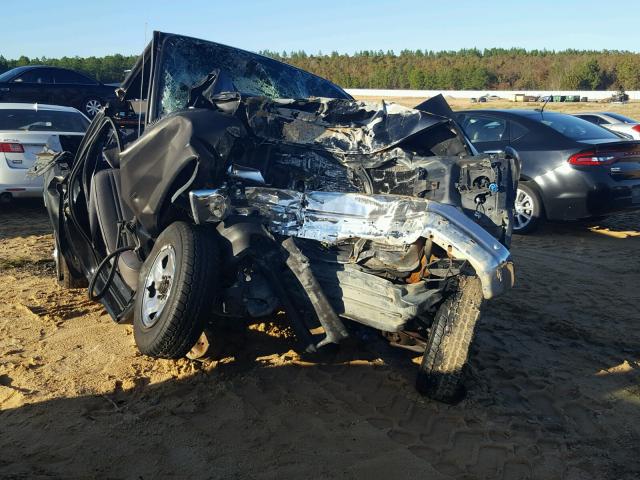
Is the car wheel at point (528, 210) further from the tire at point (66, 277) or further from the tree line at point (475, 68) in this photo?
the tree line at point (475, 68)

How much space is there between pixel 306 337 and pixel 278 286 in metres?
0.35

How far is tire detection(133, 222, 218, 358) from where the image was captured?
340 cm

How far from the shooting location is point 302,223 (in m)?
3.74

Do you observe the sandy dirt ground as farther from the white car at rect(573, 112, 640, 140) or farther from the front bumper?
the white car at rect(573, 112, 640, 140)

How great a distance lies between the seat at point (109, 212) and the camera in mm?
4320

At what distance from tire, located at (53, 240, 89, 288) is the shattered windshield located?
1.75 m

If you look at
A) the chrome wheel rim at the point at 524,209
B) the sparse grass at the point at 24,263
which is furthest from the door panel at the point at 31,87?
the chrome wheel rim at the point at 524,209

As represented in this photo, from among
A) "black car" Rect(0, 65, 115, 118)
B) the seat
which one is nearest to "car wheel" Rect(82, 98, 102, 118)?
"black car" Rect(0, 65, 115, 118)

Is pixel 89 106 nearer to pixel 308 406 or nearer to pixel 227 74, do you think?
pixel 227 74

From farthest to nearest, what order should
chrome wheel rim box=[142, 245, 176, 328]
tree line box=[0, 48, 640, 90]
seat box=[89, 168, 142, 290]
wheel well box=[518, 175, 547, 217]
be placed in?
tree line box=[0, 48, 640, 90], wheel well box=[518, 175, 547, 217], seat box=[89, 168, 142, 290], chrome wheel rim box=[142, 245, 176, 328]

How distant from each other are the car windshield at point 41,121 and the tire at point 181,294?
20.7 ft

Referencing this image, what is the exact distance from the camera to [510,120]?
892cm

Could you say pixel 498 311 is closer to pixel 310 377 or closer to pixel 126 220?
pixel 310 377

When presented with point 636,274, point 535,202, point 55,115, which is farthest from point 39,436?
point 55,115
